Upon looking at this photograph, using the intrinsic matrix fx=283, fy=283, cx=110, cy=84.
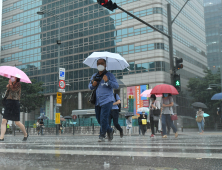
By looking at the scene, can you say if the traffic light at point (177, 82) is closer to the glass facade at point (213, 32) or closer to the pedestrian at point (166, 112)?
the pedestrian at point (166, 112)

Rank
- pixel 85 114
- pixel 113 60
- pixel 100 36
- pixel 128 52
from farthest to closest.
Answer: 1. pixel 100 36
2. pixel 128 52
3. pixel 85 114
4. pixel 113 60

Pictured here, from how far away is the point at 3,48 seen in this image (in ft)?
199

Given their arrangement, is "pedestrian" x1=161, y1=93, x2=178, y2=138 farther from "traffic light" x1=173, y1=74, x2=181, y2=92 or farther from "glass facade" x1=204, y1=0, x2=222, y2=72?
"glass facade" x1=204, y1=0, x2=222, y2=72

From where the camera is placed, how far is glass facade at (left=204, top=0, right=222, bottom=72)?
293ft

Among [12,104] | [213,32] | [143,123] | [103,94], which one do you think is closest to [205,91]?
[143,123]

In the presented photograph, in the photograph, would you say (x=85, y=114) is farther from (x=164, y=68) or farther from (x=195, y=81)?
(x=195, y=81)

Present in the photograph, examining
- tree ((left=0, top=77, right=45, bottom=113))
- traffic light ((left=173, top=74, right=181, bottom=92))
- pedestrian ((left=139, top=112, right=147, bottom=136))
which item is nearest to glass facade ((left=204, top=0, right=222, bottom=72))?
tree ((left=0, top=77, right=45, bottom=113))

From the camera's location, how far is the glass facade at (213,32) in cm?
8938

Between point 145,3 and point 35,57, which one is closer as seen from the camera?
point 145,3

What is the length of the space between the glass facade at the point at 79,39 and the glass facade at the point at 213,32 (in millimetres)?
34427

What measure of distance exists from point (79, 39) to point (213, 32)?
57.4 meters

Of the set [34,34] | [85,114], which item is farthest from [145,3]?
[34,34]

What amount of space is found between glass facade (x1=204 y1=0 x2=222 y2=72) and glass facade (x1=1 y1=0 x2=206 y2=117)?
34.4 metres

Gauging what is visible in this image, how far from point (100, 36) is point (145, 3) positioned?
30.0 feet
